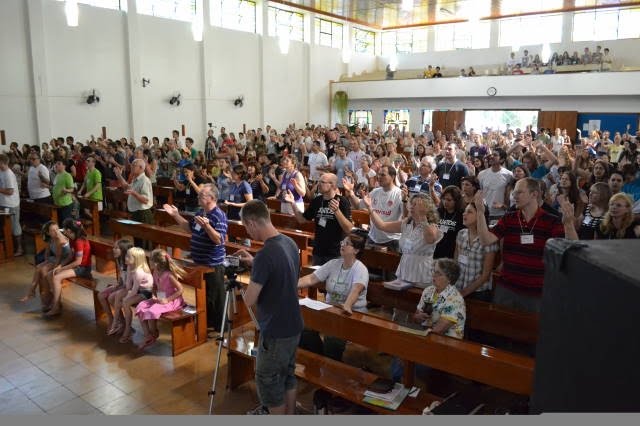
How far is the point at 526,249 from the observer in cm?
379

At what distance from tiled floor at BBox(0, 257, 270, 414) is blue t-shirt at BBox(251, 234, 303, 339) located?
1.20 meters

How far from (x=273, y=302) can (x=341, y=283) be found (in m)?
1.22

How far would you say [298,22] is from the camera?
70.3 ft

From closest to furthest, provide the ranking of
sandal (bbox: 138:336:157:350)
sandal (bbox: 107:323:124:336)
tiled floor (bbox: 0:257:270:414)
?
tiled floor (bbox: 0:257:270:414) < sandal (bbox: 138:336:157:350) < sandal (bbox: 107:323:124:336)

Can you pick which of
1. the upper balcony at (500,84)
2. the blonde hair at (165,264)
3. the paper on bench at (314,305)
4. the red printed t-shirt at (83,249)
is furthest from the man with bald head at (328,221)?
the upper balcony at (500,84)

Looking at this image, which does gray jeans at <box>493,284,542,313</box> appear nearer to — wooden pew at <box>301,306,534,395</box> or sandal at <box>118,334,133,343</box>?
wooden pew at <box>301,306,534,395</box>

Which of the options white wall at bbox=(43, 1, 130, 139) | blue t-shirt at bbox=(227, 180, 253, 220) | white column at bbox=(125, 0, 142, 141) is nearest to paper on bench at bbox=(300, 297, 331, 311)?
blue t-shirt at bbox=(227, 180, 253, 220)

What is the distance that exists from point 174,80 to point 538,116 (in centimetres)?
1326

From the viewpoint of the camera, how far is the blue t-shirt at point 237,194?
24.4 feet

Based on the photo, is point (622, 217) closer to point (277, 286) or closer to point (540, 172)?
point (277, 286)

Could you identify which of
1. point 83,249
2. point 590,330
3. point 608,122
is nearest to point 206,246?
point 83,249

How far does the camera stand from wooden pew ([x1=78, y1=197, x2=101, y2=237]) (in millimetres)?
9156

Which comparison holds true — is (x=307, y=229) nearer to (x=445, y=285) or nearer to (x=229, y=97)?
(x=445, y=285)

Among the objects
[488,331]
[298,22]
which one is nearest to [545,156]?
[488,331]
